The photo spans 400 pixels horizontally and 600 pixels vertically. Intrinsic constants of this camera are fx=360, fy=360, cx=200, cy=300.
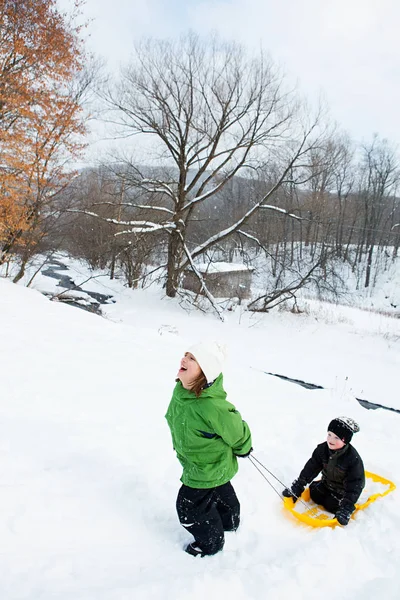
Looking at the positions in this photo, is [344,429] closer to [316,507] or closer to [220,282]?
[316,507]

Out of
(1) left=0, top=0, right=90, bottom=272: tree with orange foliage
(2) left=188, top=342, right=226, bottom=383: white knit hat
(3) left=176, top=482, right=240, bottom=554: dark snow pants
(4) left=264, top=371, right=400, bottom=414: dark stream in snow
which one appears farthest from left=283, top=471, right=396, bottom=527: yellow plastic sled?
(1) left=0, top=0, right=90, bottom=272: tree with orange foliage

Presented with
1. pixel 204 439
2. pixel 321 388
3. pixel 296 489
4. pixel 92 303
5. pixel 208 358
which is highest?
pixel 208 358

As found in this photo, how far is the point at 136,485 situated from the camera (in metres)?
3.00

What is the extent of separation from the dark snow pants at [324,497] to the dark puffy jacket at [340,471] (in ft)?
0.13

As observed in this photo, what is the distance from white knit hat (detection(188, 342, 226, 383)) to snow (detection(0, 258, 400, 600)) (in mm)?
1148

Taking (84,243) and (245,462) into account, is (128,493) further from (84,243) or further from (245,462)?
(84,243)

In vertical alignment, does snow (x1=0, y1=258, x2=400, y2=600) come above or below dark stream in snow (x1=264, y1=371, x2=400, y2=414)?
above

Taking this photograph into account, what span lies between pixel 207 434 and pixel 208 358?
0.50 metres

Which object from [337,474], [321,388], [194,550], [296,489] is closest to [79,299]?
[321,388]

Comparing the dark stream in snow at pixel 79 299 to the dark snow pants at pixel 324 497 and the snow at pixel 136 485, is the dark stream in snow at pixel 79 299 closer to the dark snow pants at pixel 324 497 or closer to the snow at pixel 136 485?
the snow at pixel 136 485

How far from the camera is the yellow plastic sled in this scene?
2957 millimetres

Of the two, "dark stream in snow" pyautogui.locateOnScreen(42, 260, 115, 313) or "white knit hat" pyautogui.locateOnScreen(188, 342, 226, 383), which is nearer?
"white knit hat" pyautogui.locateOnScreen(188, 342, 226, 383)

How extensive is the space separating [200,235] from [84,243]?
32.9 feet

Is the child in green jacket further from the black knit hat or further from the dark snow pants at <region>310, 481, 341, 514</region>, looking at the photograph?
the dark snow pants at <region>310, 481, 341, 514</region>
